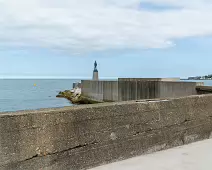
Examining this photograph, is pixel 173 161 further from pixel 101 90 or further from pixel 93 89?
pixel 93 89

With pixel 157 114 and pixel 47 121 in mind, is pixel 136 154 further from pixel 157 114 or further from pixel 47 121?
pixel 47 121

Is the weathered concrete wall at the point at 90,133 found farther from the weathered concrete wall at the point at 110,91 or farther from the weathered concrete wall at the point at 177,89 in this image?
the weathered concrete wall at the point at 110,91

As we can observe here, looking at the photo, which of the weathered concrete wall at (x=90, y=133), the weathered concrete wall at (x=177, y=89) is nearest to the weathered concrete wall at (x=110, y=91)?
the weathered concrete wall at (x=177, y=89)

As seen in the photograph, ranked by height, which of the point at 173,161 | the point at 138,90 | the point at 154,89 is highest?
the point at 154,89

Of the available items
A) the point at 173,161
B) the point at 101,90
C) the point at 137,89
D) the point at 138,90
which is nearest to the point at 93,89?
the point at 101,90

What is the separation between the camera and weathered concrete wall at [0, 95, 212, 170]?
2971 millimetres

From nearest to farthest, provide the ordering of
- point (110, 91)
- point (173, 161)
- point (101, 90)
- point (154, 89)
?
point (173, 161) < point (154, 89) < point (110, 91) < point (101, 90)

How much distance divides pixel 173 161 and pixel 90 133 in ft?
4.00

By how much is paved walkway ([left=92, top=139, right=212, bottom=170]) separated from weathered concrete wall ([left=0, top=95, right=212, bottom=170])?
0.13 metres

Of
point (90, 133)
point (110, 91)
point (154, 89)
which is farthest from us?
point (110, 91)

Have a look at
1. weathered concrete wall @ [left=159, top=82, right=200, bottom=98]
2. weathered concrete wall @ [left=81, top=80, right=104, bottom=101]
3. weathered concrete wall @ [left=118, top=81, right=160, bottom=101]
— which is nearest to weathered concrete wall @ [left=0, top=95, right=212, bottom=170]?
weathered concrete wall @ [left=159, top=82, right=200, bottom=98]

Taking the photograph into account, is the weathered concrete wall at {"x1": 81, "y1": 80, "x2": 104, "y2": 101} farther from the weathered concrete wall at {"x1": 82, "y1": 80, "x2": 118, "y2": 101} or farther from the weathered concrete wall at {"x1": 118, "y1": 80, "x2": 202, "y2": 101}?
the weathered concrete wall at {"x1": 118, "y1": 80, "x2": 202, "y2": 101}

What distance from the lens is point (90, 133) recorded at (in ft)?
11.7

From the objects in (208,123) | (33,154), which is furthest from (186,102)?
(33,154)
